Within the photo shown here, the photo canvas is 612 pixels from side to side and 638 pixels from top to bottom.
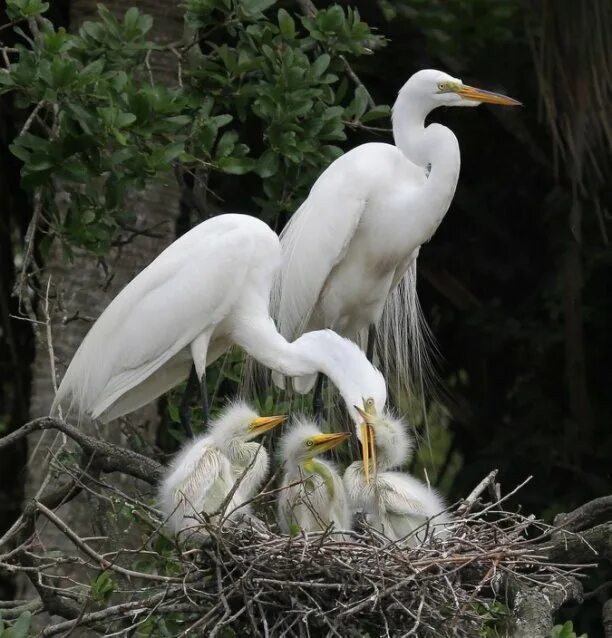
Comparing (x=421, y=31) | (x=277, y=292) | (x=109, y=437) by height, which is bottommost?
(x=109, y=437)

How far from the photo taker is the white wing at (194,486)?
342cm

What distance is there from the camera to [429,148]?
4.75 metres

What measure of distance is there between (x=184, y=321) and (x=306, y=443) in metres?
0.70

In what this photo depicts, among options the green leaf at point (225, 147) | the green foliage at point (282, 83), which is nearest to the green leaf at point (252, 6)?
the green foliage at point (282, 83)

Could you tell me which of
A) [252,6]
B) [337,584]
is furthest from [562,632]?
[252,6]

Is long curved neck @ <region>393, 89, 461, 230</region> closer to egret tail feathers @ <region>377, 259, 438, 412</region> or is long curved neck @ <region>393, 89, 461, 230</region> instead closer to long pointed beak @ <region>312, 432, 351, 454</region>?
egret tail feathers @ <region>377, 259, 438, 412</region>

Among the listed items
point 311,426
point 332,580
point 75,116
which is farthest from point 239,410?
point 75,116

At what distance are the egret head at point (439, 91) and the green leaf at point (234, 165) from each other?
662mm

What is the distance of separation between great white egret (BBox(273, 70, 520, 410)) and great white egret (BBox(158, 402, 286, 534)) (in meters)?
0.91

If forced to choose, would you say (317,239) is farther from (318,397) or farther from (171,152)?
(171,152)

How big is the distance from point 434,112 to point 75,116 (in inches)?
92.4

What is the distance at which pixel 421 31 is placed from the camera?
19.4 feet

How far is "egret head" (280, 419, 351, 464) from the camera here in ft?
12.3

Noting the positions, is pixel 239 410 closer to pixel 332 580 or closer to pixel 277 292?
pixel 332 580
